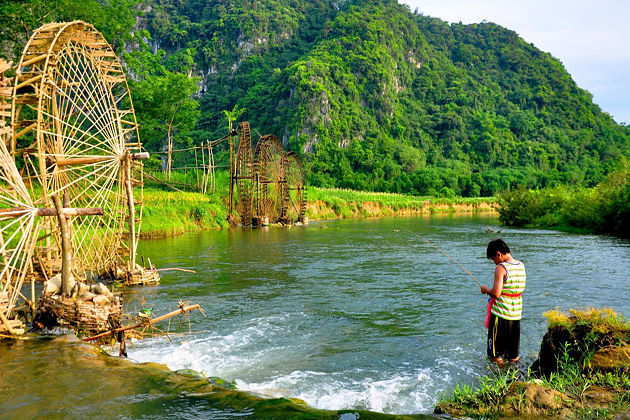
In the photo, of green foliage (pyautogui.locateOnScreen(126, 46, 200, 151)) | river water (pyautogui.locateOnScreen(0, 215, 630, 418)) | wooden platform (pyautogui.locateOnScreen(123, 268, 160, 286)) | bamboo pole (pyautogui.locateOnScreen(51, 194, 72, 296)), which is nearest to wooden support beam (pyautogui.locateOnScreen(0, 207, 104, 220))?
bamboo pole (pyautogui.locateOnScreen(51, 194, 72, 296))

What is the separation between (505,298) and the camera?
705 cm

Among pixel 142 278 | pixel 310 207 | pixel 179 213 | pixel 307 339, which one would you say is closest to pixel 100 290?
pixel 307 339

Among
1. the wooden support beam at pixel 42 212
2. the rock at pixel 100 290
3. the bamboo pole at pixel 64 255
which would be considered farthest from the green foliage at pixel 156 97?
the rock at pixel 100 290

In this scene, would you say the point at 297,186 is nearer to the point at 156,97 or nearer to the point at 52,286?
the point at 156,97

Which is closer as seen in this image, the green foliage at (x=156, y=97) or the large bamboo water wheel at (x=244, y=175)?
the large bamboo water wheel at (x=244, y=175)

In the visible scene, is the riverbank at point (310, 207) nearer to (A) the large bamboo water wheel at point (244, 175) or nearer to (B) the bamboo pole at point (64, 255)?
(A) the large bamboo water wheel at point (244, 175)

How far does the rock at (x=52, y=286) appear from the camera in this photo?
32.3 ft

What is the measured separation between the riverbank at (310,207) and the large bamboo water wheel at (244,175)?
1574 millimetres

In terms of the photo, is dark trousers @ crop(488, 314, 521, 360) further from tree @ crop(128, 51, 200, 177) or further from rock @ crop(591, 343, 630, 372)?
tree @ crop(128, 51, 200, 177)

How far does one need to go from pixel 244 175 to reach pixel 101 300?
33.3m

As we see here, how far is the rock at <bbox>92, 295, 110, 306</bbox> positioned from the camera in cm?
943

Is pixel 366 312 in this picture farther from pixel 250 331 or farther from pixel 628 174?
pixel 628 174

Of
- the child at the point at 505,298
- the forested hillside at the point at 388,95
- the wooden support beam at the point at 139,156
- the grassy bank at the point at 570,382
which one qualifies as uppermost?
the forested hillside at the point at 388,95

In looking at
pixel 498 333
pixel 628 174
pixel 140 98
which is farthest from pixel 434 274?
pixel 140 98
